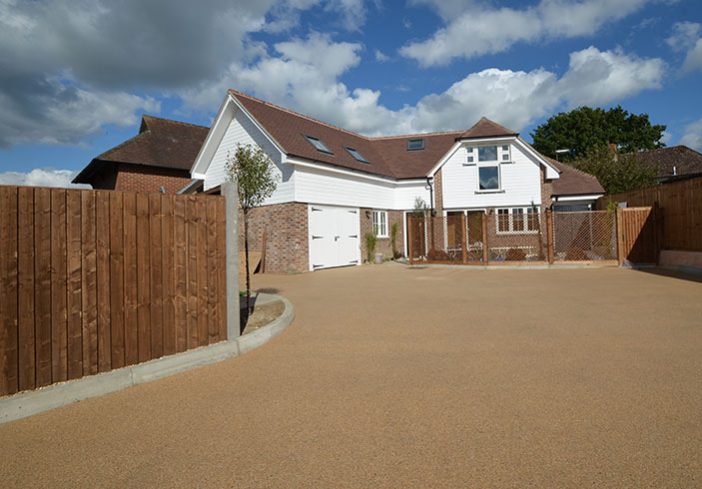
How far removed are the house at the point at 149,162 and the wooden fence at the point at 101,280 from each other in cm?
1997

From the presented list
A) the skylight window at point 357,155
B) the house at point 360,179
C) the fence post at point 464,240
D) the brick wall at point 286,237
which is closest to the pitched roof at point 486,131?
the house at point 360,179

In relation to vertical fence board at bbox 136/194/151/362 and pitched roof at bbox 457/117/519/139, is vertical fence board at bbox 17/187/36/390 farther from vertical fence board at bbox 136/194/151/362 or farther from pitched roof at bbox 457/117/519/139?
pitched roof at bbox 457/117/519/139

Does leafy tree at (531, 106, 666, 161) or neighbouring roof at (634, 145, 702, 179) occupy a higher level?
leafy tree at (531, 106, 666, 161)

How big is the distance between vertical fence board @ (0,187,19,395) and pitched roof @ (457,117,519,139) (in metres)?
20.1

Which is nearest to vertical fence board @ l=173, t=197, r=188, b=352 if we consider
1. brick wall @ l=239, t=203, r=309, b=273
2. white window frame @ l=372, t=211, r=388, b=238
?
brick wall @ l=239, t=203, r=309, b=273

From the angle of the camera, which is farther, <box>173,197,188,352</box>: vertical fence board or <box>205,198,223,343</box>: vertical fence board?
<box>205,198,223,343</box>: vertical fence board

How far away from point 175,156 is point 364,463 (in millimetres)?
25113

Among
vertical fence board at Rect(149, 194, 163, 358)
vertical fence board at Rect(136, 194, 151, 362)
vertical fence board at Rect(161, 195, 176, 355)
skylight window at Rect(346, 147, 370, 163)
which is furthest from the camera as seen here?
skylight window at Rect(346, 147, 370, 163)

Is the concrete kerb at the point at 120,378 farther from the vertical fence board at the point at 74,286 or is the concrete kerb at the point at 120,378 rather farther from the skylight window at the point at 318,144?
the skylight window at the point at 318,144

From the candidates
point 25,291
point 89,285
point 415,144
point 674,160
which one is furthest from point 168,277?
point 674,160

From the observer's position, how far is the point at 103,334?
A: 15.1 feet

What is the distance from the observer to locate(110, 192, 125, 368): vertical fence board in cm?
471

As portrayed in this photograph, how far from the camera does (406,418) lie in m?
3.67

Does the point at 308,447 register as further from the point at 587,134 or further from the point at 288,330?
the point at 587,134
